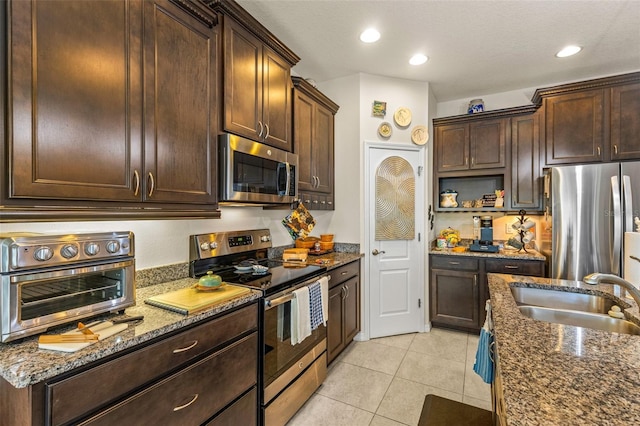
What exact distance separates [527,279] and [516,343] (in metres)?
1.13

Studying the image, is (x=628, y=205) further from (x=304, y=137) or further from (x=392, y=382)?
(x=304, y=137)

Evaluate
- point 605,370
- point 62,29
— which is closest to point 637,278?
point 605,370

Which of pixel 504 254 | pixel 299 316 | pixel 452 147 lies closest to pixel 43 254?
pixel 299 316

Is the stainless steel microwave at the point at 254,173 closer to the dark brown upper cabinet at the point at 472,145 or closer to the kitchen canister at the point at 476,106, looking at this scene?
the dark brown upper cabinet at the point at 472,145

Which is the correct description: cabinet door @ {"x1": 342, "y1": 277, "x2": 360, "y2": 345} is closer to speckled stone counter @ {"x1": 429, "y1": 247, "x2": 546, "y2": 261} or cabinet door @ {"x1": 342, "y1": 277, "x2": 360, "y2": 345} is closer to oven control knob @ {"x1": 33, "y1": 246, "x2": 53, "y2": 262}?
speckled stone counter @ {"x1": 429, "y1": 247, "x2": 546, "y2": 261}

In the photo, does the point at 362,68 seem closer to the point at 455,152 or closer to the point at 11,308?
the point at 455,152

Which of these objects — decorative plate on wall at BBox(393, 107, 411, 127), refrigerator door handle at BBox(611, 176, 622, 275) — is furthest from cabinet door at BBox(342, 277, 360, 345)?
refrigerator door handle at BBox(611, 176, 622, 275)

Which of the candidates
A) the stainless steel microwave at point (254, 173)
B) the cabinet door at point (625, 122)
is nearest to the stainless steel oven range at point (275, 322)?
the stainless steel microwave at point (254, 173)

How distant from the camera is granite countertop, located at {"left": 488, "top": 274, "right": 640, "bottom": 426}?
0.65 metres

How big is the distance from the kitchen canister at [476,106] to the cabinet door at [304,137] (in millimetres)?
2086

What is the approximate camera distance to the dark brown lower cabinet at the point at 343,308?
2.51 metres

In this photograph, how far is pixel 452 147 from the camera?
12.0ft

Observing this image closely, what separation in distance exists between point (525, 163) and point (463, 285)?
60.9 inches

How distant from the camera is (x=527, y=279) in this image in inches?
74.5
